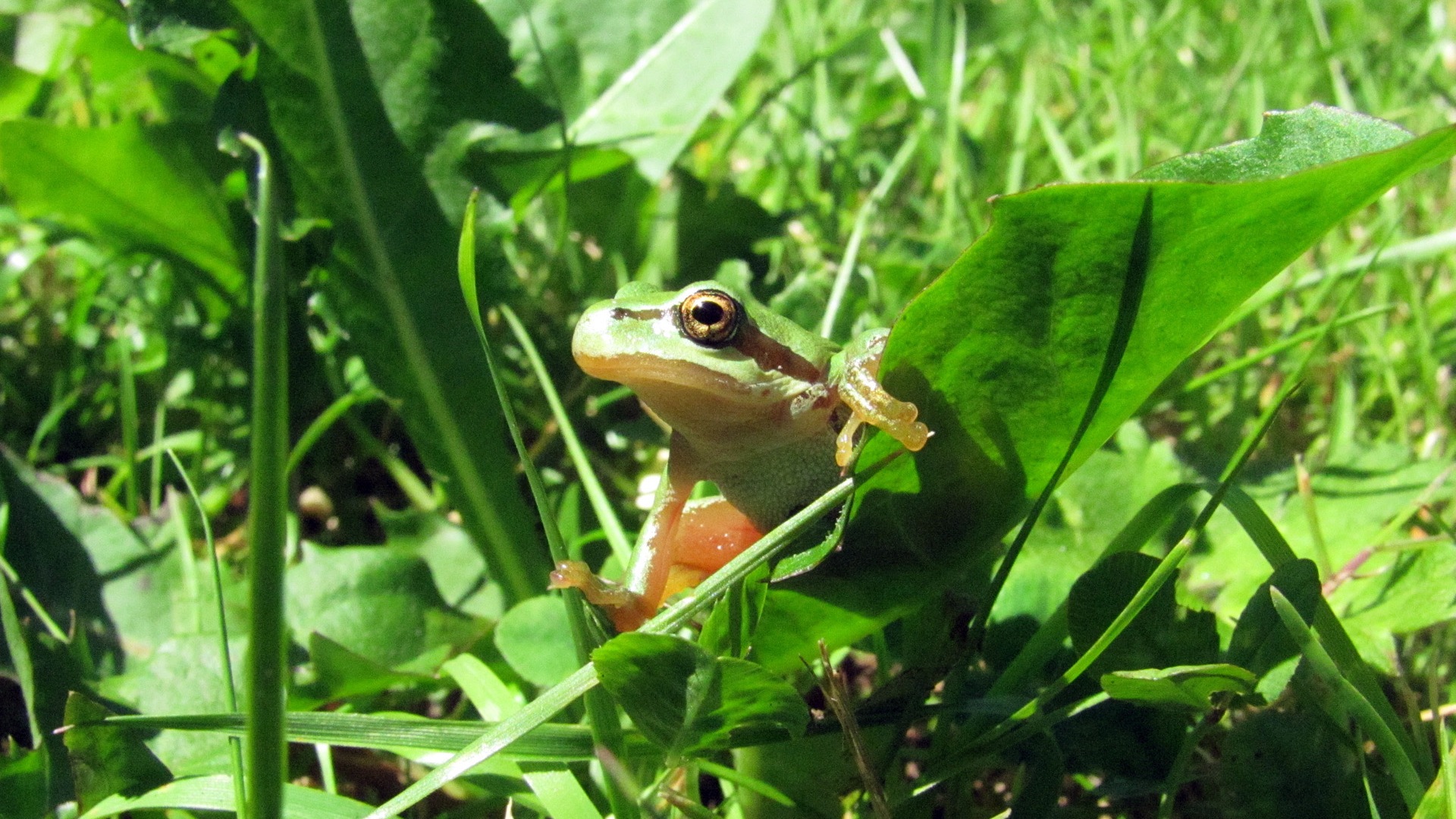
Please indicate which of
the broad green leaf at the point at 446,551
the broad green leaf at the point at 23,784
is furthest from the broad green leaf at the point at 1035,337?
the broad green leaf at the point at 23,784

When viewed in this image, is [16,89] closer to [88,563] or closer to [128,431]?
[128,431]

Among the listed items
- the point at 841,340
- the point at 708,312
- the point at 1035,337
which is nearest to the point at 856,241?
the point at 841,340

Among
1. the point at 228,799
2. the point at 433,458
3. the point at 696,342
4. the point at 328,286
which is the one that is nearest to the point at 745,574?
the point at 696,342

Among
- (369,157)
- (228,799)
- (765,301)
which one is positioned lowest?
(228,799)

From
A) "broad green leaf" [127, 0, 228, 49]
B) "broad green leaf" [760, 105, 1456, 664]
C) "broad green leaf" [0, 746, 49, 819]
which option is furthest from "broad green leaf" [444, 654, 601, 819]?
"broad green leaf" [127, 0, 228, 49]

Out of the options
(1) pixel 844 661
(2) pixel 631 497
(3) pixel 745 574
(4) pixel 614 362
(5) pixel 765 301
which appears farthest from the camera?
(5) pixel 765 301

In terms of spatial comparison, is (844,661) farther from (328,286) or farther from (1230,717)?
(328,286)

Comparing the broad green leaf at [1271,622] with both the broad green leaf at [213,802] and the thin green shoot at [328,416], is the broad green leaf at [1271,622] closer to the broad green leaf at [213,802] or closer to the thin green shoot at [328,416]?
the broad green leaf at [213,802]
